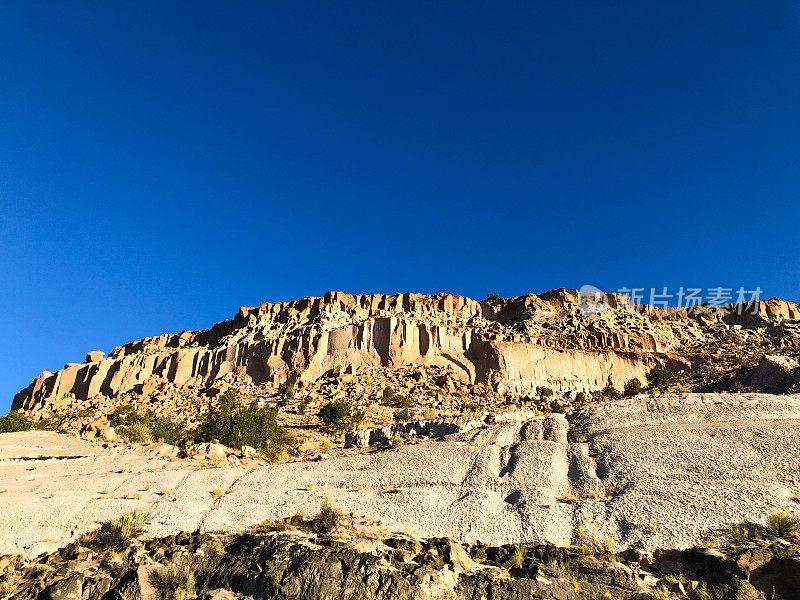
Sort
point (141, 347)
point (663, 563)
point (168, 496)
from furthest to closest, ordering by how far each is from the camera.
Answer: point (141, 347) < point (168, 496) < point (663, 563)

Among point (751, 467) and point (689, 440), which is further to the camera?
point (689, 440)

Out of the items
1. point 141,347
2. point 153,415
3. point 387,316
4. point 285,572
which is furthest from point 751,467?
point 141,347


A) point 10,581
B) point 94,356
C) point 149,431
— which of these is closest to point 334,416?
point 149,431

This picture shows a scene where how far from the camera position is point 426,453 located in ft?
46.7

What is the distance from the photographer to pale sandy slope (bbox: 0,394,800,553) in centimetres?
898

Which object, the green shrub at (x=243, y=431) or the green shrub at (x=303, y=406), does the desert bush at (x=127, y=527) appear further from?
the green shrub at (x=303, y=406)

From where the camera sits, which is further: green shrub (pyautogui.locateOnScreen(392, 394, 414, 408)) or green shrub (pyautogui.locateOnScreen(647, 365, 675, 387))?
green shrub (pyautogui.locateOnScreen(647, 365, 675, 387))

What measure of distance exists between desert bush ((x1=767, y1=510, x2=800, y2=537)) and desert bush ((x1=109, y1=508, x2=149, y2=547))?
11802mm

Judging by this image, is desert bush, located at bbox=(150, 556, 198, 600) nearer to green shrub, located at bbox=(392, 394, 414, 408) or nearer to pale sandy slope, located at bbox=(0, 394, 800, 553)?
pale sandy slope, located at bbox=(0, 394, 800, 553)

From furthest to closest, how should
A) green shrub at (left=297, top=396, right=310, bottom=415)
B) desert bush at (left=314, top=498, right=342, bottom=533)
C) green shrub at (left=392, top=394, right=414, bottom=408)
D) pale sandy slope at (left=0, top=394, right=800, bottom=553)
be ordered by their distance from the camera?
green shrub at (left=297, top=396, right=310, bottom=415) → green shrub at (left=392, top=394, right=414, bottom=408) → desert bush at (left=314, top=498, right=342, bottom=533) → pale sandy slope at (left=0, top=394, right=800, bottom=553)

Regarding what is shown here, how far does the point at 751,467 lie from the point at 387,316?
173 feet

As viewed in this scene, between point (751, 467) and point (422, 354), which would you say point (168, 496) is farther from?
point (422, 354)

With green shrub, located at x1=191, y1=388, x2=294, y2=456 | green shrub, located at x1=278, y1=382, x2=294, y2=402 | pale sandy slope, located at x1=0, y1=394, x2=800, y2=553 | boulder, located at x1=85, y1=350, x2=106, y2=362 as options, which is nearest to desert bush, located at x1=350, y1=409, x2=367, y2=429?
green shrub, located at x1=191, y1=388, x2=294, y2=456

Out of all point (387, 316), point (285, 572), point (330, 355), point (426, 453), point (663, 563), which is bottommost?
point (285, 572)
